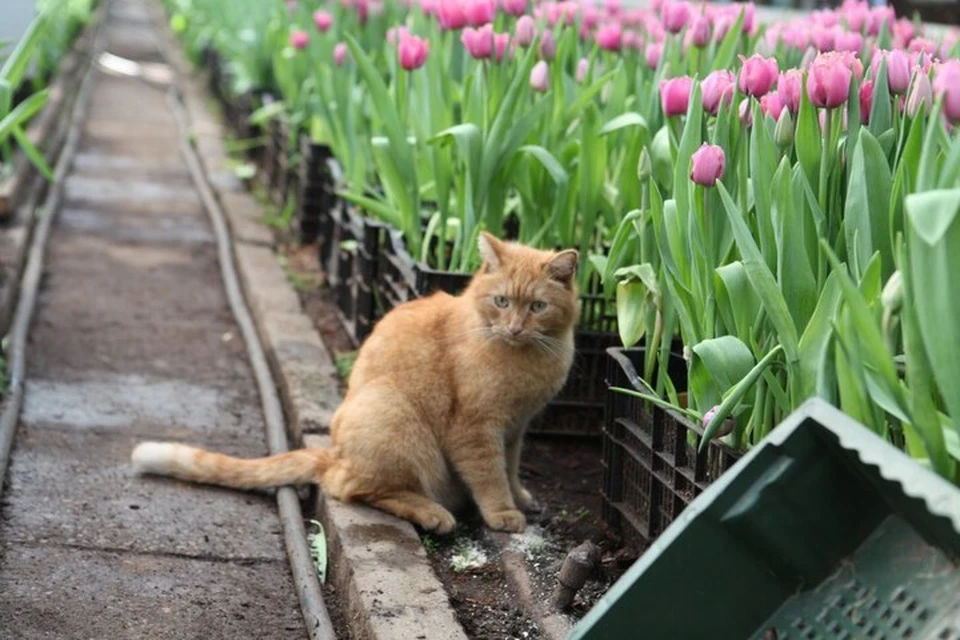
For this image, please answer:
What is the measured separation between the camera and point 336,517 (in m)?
3.85

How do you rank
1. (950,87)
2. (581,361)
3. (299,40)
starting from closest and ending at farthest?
(950,87)
(581,361)
(299,40)

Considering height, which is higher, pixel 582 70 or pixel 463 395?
pixel 582 70

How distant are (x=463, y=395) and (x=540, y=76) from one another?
1.16 m

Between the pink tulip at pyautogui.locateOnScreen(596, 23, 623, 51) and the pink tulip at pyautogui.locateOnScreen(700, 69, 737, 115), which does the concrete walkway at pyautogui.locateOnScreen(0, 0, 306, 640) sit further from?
the pink tulip at pyautogui.locateOnScreen(596, 23, 623, 51)

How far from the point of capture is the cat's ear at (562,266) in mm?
3906

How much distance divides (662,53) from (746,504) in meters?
2.56

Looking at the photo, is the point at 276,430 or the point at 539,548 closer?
the point at 539,548

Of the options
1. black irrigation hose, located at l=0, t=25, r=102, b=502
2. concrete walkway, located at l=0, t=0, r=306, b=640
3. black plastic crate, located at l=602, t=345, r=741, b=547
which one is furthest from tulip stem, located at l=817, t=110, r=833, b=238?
black irrigation hose, located at l=0, t=25, r=102, b=502

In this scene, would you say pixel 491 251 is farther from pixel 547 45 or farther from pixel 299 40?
pixel 299 40

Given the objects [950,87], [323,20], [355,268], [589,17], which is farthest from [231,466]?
[323,20]

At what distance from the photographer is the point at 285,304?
616 centimetres

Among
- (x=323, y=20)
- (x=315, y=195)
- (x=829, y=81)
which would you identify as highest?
(x=829, y=81)

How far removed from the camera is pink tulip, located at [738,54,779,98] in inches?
127

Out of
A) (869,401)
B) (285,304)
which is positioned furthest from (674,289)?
(285,304)
